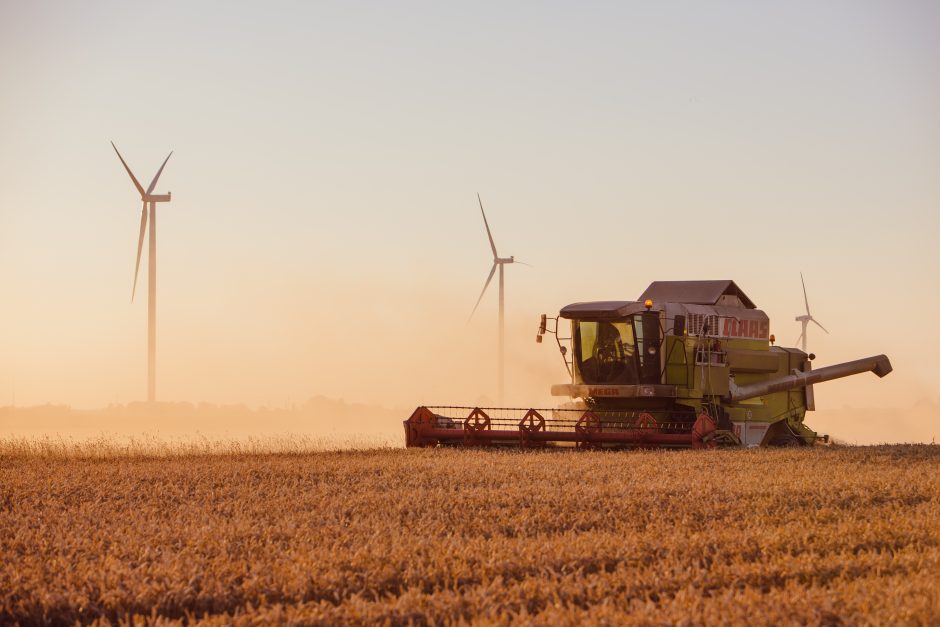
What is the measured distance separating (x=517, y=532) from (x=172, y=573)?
4066 millimetres

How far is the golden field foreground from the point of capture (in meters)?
8.16

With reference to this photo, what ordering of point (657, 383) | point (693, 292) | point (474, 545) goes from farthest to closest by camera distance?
point (693, 292) → point (657, 383) → point (474, 545)

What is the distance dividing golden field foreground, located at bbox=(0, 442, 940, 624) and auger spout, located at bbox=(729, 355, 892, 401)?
10.1m

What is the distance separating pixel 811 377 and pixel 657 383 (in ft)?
21.4

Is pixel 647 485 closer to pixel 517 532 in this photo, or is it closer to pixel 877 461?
pixel 517 532

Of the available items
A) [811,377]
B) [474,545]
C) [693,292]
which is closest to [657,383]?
[693,292]

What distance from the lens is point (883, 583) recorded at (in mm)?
8953

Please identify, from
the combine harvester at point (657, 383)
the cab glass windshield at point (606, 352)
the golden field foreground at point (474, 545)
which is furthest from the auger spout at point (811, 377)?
the golden field foreground at point (474, 545)

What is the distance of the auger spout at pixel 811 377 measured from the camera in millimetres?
28794

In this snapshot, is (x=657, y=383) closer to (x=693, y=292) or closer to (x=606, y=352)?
(x=606, y=352)

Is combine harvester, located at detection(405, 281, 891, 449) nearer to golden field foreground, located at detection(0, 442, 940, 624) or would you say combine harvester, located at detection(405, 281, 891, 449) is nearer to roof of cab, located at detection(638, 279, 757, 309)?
roof of cab, located at detection(638, 279, 757, 309)

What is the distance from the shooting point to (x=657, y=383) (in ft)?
88.9

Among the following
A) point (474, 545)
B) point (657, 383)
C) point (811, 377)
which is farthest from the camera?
point (811, 377)

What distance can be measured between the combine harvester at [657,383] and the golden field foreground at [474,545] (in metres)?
7.03
